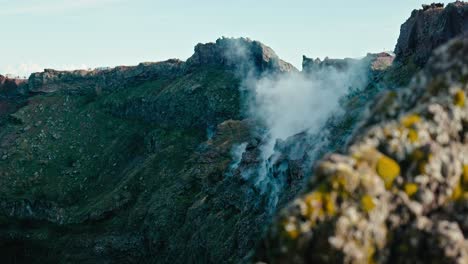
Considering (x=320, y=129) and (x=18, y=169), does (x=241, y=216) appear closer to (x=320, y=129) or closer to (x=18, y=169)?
(x=320, y=129)

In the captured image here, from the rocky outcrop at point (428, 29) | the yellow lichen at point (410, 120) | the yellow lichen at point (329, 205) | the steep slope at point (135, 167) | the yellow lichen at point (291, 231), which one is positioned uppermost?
the rocky outcrop at point (428, 29)

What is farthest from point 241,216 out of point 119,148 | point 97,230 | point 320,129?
point 119,148

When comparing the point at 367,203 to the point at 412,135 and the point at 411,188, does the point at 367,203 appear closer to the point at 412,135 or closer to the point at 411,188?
the point at 411,188

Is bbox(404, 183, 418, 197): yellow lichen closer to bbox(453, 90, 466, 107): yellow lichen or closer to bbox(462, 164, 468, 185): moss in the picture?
bbox(462, 164, 468, 185): moss

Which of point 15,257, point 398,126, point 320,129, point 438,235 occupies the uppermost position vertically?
point 398,126

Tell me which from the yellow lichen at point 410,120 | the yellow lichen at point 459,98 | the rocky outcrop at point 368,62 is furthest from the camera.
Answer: the rocky outcrop at point 368,62

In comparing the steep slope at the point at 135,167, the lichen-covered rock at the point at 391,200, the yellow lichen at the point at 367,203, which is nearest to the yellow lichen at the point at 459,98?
the lichen-covered rock at the point at 391,200

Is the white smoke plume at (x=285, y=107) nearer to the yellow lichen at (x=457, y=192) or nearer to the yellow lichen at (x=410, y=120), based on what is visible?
the yellow lichen at (x=410, y=120)
